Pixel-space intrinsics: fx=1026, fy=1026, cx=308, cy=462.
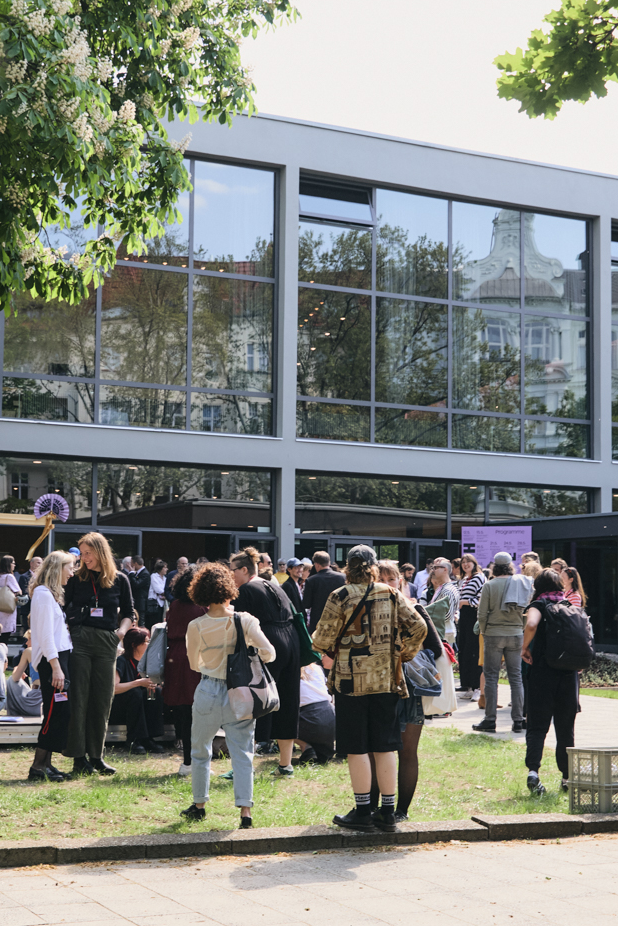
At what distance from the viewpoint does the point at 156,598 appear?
18.7 metres

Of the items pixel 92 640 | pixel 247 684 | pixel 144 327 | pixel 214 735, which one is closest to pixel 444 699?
pixel 247 684

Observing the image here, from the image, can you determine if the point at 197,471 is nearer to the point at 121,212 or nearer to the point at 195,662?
the point at 121,212

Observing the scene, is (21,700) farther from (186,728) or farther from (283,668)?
(283,668)

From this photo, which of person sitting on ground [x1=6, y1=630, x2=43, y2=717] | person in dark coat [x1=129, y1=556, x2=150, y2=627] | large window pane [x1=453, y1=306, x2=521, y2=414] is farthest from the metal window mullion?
person sitting on ground [x1=6, y1=630, x2=43, y2=717]

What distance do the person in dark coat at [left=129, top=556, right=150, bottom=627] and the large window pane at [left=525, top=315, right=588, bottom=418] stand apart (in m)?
11.2

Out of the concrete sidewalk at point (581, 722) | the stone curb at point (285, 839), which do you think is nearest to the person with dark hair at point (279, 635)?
the stone curb at point (285, 839)

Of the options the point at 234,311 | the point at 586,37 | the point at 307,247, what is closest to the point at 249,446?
the point at 234,311

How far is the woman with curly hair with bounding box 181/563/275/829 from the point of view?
6.45 meters

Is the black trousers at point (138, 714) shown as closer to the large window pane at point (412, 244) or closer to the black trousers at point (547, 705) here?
the black trousers at point (547, 705)

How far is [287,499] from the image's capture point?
883 inches

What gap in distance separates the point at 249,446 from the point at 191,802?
50.2 ft

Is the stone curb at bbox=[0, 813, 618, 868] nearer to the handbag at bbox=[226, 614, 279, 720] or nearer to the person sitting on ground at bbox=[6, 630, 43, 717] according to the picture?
the handbag at bbox=[226, 614, 279, 720]

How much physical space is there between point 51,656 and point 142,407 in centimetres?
1385

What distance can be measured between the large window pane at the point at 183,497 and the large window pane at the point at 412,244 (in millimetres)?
5747
